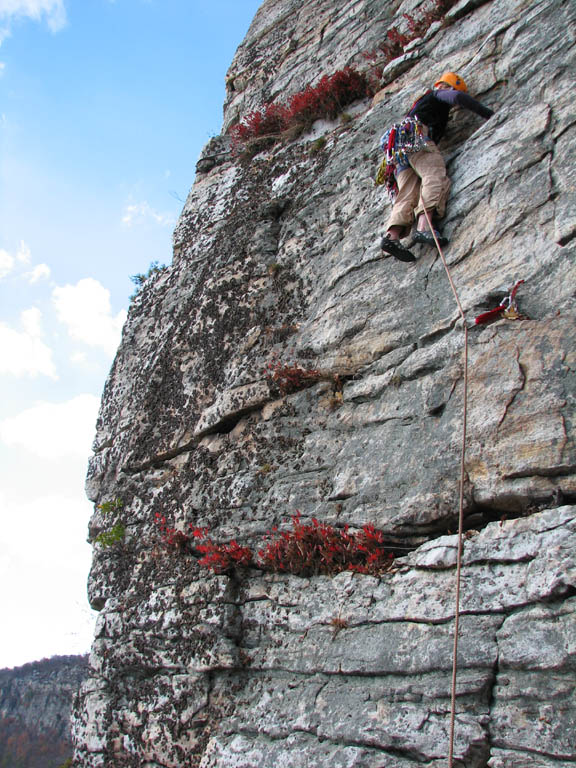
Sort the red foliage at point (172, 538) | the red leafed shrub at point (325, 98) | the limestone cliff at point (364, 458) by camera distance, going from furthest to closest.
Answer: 1. the red leafed shrub at point (325, 98)
2. the red foliage at point (172, 538)
3. the limestone cliff at point (364, 458)

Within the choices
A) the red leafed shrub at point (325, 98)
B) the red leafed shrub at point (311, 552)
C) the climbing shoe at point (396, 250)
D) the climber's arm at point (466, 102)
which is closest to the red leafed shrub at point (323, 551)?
the red leafed shrub at point (311, 552)

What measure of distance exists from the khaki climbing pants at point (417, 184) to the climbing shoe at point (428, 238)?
34 cm

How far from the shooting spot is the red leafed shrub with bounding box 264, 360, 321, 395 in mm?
7613

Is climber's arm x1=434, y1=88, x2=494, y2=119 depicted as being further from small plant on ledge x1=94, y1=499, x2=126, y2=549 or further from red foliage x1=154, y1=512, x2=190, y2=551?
small plant on ledge x1=94, y1=499, x2=126, y2=549

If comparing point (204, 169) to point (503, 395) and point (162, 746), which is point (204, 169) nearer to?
point (503, 395)

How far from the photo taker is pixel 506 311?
5848 mm

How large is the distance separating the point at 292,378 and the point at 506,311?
9.66 feet

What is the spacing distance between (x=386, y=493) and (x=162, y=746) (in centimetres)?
388

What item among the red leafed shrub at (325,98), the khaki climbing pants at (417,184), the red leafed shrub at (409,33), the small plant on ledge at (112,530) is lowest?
the small plant on ledge at (112,530)

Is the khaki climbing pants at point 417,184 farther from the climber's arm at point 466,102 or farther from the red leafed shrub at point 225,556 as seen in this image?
the red leafed shrub at point 225,556

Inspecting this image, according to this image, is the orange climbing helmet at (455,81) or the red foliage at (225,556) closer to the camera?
the red foliage at (225,556)

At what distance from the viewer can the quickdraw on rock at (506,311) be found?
5801 mm

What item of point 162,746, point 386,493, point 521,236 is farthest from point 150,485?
point 521,236

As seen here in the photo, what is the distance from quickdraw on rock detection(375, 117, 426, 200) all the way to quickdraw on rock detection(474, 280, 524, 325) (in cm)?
253
